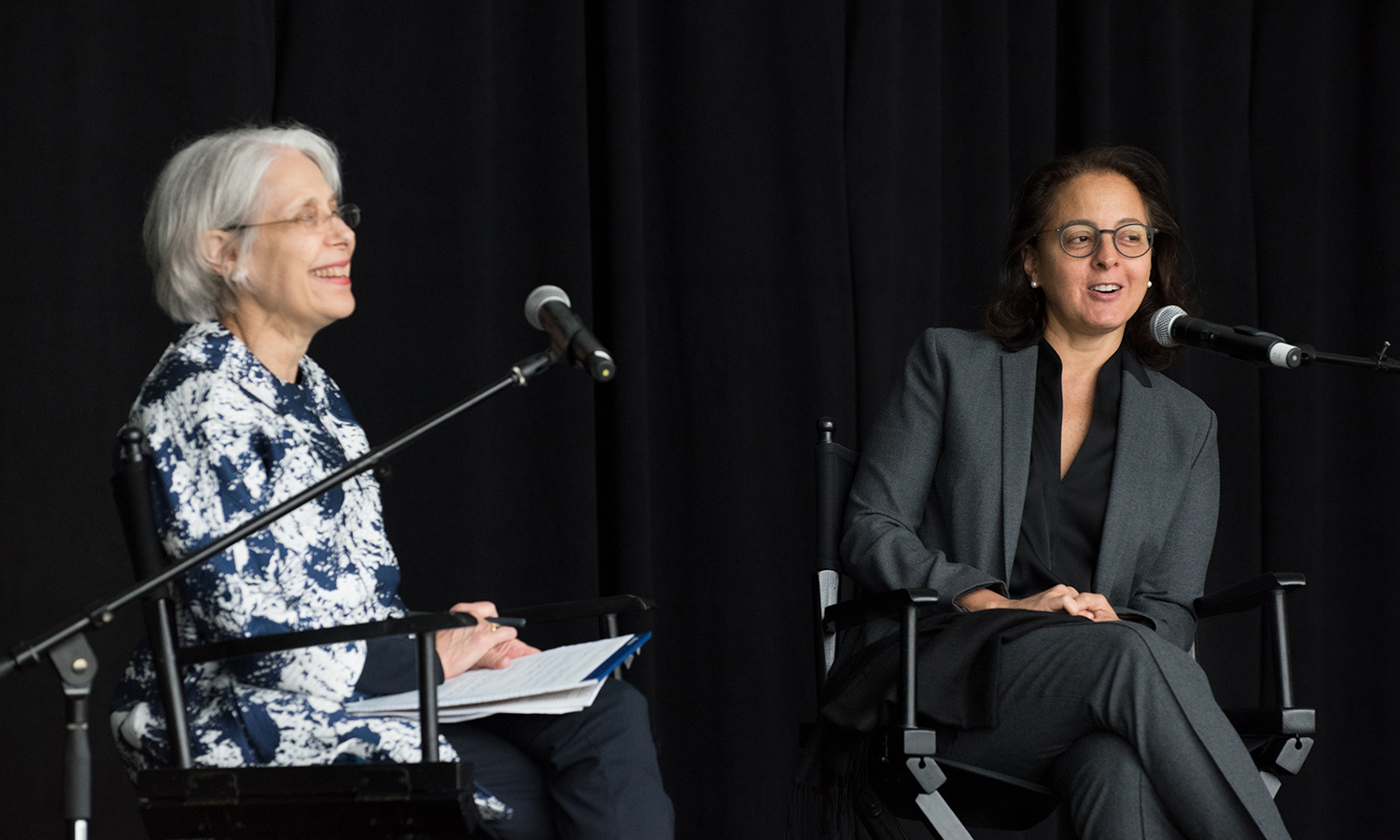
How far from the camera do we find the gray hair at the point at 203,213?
1758mm

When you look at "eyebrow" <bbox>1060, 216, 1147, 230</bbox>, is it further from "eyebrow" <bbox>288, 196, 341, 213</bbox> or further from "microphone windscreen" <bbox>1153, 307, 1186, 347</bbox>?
"eyebrow" <bbox>288, 196, 341, 213</bbox>

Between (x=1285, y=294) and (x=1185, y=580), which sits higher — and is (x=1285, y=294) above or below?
above

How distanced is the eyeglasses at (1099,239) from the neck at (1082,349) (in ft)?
0.47

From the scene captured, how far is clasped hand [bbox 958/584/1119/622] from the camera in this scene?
1.94 m

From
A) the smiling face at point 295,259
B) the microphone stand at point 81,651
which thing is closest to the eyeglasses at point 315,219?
the smiling face at point 295,259

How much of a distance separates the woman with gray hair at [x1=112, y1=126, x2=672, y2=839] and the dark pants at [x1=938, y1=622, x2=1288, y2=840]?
51 cm

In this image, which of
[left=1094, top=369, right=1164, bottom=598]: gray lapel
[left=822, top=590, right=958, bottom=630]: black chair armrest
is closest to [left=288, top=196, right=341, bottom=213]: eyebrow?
[left=822, top=590, right=958, bottom=630]: black chair armrest

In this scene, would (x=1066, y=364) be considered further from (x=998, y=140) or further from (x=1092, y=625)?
(x=998, y=140)

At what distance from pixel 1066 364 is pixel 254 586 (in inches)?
56.1

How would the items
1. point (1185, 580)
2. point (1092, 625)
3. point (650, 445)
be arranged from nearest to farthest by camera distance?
point (1092, 625)
point (1185, 580)
point (650, 445)

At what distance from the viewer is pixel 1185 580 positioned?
2.21 meters

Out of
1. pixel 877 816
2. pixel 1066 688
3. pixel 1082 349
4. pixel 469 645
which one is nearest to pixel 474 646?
pixel 469 645

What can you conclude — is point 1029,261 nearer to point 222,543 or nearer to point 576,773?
point 576,773

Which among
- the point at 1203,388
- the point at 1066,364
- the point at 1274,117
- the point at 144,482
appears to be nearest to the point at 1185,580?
the point at 1066,364
